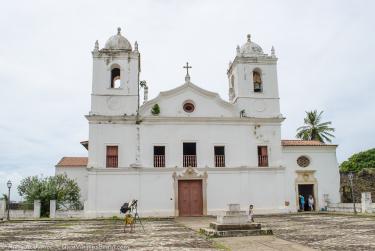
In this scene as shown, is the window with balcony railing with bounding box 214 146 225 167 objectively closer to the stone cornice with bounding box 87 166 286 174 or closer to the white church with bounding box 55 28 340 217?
the white church with bounding box 55 28 340 217

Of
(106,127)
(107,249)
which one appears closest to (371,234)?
(107,249)

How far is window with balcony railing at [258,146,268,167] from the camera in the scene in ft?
83.8

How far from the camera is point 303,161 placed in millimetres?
27359

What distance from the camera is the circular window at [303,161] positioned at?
27.3 metres

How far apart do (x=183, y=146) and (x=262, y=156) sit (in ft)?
16.7

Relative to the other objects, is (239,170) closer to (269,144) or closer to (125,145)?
(269,144)

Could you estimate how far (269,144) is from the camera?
84.4ft

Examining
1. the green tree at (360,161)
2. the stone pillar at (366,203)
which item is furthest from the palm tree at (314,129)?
the stone pillar at (366,203)

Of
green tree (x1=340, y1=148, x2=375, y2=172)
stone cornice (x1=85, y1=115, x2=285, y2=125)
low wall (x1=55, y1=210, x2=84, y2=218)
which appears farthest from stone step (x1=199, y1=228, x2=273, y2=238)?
green tree (x1=340, y1=148, x2=375, y2=172)

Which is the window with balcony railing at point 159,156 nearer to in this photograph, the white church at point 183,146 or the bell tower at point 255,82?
the white church at point 183,146

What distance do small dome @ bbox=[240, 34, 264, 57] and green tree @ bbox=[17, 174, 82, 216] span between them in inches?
574

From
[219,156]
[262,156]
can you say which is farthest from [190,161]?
[262,156]

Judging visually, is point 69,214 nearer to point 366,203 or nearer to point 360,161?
point 366,203

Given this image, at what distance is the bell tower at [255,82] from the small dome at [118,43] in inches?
286
